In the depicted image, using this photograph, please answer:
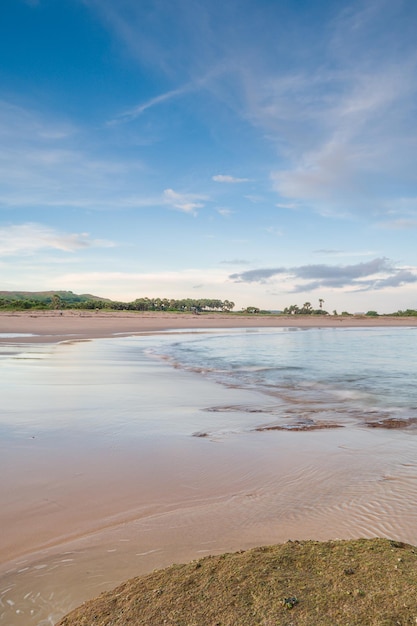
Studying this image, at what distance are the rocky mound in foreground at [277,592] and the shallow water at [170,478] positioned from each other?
1.86 feet

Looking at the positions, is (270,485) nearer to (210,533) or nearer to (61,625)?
(210,533)

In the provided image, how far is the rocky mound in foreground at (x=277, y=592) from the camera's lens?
6.73ft

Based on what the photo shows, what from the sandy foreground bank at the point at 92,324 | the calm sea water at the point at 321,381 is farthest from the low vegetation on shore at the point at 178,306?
the calm sea water at the point at 321,381

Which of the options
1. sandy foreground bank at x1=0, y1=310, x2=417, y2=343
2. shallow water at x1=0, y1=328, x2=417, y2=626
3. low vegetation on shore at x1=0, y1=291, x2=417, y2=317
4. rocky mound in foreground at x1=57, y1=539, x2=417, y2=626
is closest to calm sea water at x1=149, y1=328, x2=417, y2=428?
shallow water at x1=0, y1=328, x2=417, y2=626

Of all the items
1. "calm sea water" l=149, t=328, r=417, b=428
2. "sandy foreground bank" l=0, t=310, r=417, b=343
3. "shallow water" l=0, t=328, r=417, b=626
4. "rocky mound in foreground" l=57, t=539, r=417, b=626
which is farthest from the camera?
"sandy foreground bank" l=0, t=310, r=417, b=343

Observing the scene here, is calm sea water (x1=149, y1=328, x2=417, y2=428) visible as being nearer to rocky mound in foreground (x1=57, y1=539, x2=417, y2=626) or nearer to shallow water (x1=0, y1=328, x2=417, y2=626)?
shallow water (x1=0, y1=328, x2=417, y2=626)

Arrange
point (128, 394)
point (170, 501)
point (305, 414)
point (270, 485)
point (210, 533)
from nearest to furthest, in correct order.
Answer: point (210, 533), point (170, 501), point (270, 485), point (305, 414), point (128, 394)

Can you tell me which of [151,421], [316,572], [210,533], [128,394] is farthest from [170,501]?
[128,394]

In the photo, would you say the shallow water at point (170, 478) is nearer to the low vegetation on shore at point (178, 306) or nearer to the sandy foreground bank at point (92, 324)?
the sandy foreground bank at point (92, 324)

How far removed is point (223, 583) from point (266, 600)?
29cm

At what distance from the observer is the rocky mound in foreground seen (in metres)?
2.05

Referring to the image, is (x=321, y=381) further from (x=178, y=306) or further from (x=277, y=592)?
(x=178, y=306)

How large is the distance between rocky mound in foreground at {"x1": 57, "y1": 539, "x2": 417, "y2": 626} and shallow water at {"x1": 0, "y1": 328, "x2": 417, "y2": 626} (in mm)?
568

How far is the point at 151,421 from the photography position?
737 cm
